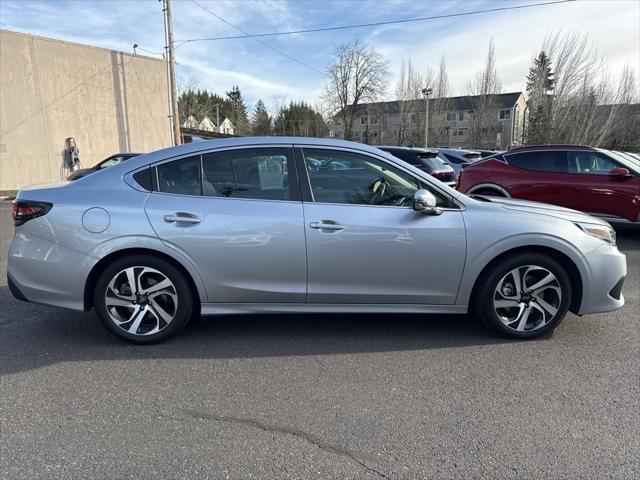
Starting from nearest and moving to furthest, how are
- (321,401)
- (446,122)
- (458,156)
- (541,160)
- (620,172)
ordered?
1. (321,401)
2. (620,172)
3. (541,160)
4. (458,156)
5. (446,122)

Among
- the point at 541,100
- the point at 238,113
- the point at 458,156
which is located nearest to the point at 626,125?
the point at 541,100

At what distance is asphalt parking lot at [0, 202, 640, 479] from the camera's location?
2.34m

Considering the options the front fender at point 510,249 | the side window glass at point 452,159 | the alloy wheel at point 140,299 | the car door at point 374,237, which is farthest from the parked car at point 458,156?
the alloy wheel at point 140,299

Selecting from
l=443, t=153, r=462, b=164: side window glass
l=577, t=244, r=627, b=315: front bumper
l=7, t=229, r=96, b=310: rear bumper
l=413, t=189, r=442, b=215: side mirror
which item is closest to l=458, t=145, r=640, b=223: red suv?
l=577, t=244, r=627, b=315: front bumper

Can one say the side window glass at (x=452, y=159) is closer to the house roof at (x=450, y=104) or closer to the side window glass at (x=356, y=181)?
the side window glass at (x=356, y=181)

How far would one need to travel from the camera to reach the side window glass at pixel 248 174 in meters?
3.64

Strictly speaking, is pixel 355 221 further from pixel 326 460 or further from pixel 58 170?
pixel 58 170

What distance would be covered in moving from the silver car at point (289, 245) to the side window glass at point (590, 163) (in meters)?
4.99

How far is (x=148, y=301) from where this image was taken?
3.63 meters

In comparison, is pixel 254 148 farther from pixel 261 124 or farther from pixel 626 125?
pixel 261 124

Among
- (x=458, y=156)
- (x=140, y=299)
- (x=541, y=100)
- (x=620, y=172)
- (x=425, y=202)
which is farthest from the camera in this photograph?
(x=541, y=100)

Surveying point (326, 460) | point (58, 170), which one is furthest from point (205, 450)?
point (58, 170)

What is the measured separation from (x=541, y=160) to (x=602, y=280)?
5.43 m

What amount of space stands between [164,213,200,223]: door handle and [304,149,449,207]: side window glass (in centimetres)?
95
